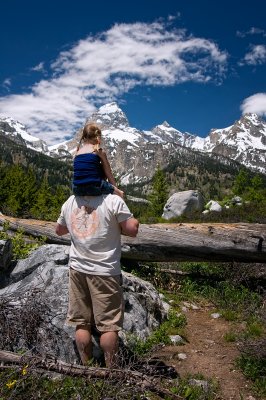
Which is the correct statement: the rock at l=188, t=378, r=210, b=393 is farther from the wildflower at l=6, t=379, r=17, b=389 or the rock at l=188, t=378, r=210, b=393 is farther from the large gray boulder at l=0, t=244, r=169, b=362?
the wildflower at l=6, t=379, r=17, b=389

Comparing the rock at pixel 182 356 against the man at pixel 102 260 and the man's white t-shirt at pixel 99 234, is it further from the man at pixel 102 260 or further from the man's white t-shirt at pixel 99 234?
the man's white t-shirt at pixel 99 234

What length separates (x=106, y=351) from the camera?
4.59m

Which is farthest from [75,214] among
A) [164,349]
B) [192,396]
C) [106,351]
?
[164,349]

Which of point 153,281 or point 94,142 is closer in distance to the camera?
point 94,142

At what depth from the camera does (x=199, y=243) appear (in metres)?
10.0

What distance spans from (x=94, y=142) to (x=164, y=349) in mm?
3785

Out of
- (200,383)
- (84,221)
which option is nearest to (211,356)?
(200,383)

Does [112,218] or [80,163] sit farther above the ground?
[80,163]

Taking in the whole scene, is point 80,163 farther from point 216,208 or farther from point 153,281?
point 216,208

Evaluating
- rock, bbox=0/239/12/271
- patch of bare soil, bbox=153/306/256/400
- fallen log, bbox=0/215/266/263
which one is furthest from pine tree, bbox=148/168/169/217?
rock, bbox=0/239/12/271

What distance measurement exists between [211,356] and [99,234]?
3.23 m

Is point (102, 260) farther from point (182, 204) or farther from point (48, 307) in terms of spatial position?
point (182, 204)

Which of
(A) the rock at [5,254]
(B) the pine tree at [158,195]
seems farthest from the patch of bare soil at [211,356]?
(B) the pine tree at [158,195]

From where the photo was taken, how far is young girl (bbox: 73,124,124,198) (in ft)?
15.3
